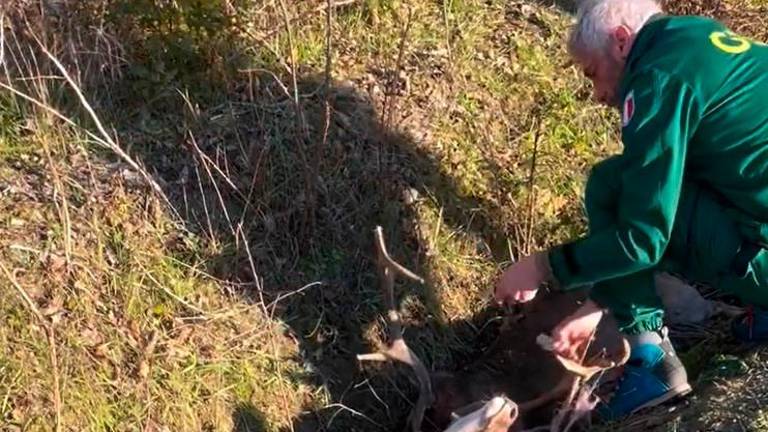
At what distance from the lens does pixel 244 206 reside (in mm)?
4957

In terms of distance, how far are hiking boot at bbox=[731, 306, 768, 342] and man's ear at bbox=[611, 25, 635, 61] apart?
1.31 metres

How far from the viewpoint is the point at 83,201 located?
467 centimetres

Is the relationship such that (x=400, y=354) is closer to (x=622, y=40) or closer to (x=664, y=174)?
(x=664, y=174)

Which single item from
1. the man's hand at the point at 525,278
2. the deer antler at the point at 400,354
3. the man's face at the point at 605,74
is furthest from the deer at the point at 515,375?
the man's face at the point at 605,74

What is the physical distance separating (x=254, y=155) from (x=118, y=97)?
0.67 m

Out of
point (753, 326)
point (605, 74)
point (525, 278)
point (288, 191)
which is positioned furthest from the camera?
point (288, 191)

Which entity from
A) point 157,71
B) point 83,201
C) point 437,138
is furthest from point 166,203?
point 437,138

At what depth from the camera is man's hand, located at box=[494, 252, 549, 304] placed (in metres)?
4.17

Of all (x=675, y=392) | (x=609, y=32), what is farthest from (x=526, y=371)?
(x=609, y=32)

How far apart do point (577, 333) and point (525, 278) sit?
1.34 ft

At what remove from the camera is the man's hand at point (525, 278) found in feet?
13.7

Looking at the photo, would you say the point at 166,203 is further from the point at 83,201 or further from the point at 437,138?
the point at 437,138

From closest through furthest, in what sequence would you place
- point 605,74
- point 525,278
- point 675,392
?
point 605,74 < point 525,278 < point 675,392

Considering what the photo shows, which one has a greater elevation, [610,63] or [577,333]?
[610,63]
